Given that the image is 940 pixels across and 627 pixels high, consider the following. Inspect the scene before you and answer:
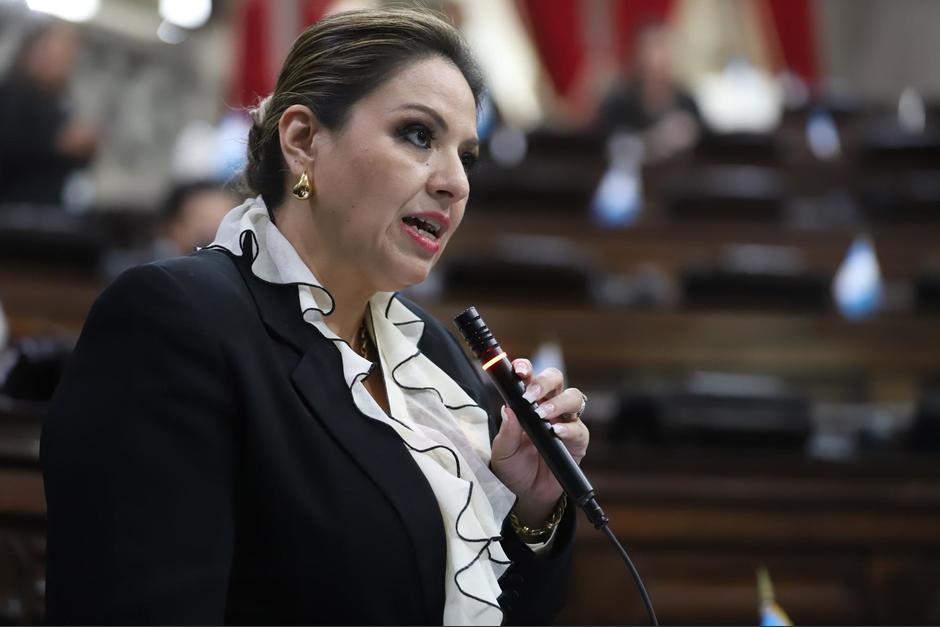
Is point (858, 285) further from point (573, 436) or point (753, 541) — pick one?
point (573, 436)

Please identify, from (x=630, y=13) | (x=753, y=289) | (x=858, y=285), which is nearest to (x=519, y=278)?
(x=753, y=289)

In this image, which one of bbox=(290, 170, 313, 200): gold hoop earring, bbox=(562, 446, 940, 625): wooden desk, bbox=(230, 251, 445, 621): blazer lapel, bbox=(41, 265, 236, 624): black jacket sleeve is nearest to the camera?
bbox=(41, 265, 236, 624): black jacket sleeve

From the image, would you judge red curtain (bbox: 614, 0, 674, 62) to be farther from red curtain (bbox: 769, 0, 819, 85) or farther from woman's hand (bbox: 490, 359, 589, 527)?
woman's hand (bbox: 490, 359, 589, 527)

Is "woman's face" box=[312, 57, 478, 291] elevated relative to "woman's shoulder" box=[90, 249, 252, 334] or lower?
elevated

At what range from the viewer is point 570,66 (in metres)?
7.96

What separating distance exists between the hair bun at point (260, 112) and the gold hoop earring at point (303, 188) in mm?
117

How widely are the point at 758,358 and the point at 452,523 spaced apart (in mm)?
2283

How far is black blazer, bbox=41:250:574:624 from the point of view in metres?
0.89

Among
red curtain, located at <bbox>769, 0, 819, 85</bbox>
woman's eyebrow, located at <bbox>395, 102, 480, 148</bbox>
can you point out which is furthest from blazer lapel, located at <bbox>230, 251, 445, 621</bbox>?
red curtain, located at <bbox>769, 0, 819, 85</bbox>

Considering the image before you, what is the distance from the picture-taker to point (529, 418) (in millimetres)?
1059

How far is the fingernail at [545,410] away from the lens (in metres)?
1.06

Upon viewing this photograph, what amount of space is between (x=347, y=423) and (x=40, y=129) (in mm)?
3567

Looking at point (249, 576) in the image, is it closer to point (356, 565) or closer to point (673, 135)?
point (356, 565)

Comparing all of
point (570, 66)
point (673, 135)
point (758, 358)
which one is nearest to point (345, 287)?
point (758, 358)
